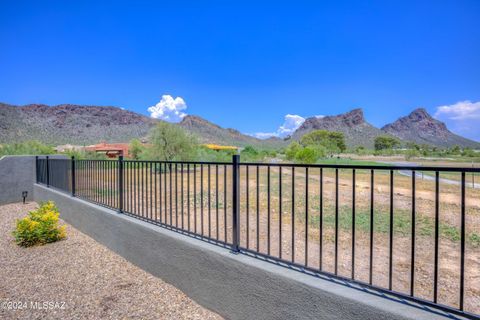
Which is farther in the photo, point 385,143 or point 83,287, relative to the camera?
point 385,143

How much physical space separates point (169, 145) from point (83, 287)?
25801 mm

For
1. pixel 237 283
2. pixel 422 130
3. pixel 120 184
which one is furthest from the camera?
pixel 422 130

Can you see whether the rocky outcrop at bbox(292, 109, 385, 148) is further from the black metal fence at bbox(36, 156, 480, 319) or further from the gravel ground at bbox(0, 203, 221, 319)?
the gravel ground at bbox(0, 203, 221, 319)

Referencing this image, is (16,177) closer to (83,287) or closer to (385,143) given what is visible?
(83,287)

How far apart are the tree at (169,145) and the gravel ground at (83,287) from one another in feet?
78.2

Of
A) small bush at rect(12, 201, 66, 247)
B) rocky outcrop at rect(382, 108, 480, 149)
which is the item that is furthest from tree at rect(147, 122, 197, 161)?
rocky outcrop at rect(382, 108, 480, 149)

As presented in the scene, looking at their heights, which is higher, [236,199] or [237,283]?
[236,199]

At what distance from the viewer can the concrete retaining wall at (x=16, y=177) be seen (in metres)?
9.87

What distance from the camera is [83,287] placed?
3811mm

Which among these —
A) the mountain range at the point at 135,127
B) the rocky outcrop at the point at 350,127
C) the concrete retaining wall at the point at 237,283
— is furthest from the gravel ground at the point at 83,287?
the rocky outcrop at the point at 350,127

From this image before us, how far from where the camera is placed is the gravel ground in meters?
3.21

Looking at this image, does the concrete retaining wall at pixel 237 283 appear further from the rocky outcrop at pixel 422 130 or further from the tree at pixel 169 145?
the rocky outcrop at pixel 422 130

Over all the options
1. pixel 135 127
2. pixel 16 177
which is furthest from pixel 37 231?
pixel 135 127

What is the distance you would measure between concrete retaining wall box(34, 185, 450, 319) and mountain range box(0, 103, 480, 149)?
2940 cm
